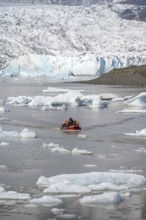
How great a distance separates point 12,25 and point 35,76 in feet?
128

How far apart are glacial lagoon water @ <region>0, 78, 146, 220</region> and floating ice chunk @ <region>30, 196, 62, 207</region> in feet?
0.35

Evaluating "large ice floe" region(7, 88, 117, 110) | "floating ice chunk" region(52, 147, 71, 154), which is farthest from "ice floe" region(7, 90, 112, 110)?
"floating ice chunk" region(52, 147, 71, 154)

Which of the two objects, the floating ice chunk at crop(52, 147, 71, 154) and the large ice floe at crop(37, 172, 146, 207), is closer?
the large ice floe at crop(37, 172, 146, 207)

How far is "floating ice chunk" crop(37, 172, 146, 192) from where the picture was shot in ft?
28.2

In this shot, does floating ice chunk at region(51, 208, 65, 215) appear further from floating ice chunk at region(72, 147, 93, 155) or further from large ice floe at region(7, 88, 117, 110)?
large ice floe at region(7, 88, 117, 110)

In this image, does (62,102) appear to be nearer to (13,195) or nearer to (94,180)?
(94,180)

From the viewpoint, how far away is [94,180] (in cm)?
874

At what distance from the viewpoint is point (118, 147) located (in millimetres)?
12789

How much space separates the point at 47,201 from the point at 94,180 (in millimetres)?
1316

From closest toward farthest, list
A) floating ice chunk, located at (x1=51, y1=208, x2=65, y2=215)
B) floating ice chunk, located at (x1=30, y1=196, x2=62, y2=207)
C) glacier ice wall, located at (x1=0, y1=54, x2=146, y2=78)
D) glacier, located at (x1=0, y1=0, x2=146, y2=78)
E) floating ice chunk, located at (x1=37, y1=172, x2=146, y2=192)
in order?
floating ice chunk, located at (x1=51, y1=208, x2=65, y2=215), floating ice chunk, located at (x1=30, y1=196, x2=62, y2=207), floating ice chunk, located at (x1=37, y1=172, x2=146, y2=192), glacier ice wall, located at (x1=0, y1=54, x2=146, y2=78), glacier, located at (x1=0, y1=0, x2=146, y2=78)

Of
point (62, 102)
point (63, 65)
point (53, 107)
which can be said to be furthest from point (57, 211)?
point (63, 65)

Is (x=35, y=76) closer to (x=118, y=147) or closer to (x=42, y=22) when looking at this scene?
(x=42, y=22)

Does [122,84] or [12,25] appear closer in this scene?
[122,84]

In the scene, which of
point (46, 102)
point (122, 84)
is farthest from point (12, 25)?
point (46, 102)
